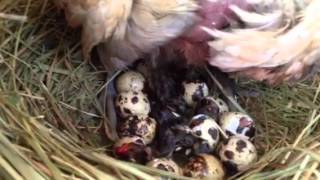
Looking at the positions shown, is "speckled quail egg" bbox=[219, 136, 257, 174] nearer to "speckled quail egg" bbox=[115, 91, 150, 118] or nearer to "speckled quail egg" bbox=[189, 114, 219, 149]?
"speckled quail egg" bbox=[189, 114, 219, 149]

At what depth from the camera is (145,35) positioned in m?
1.31

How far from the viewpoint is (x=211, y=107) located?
140cm

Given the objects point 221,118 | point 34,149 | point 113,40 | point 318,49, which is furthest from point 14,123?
point 318,49

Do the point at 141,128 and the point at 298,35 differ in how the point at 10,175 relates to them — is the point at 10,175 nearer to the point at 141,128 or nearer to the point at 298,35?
the point at 141,128

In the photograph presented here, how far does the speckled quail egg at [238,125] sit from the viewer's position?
4.52 feet

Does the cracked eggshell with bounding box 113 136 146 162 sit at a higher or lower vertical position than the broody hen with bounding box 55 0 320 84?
lower

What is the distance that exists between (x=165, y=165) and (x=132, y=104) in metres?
0.16

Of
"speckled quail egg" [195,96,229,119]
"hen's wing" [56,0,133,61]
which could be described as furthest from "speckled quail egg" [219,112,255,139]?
"hen's wing" [56,0,133,61]

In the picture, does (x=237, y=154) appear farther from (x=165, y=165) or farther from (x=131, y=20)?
(x=131, y=20)

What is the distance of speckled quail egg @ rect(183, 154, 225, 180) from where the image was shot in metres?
1.27

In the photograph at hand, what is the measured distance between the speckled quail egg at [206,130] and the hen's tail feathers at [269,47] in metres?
0.10

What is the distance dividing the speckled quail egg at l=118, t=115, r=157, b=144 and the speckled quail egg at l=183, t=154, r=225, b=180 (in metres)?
0.09

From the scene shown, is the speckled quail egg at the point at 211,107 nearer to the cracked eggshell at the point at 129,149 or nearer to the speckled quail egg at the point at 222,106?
the speckled quail egg at the point at 222,106

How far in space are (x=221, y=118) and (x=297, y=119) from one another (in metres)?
0.14
